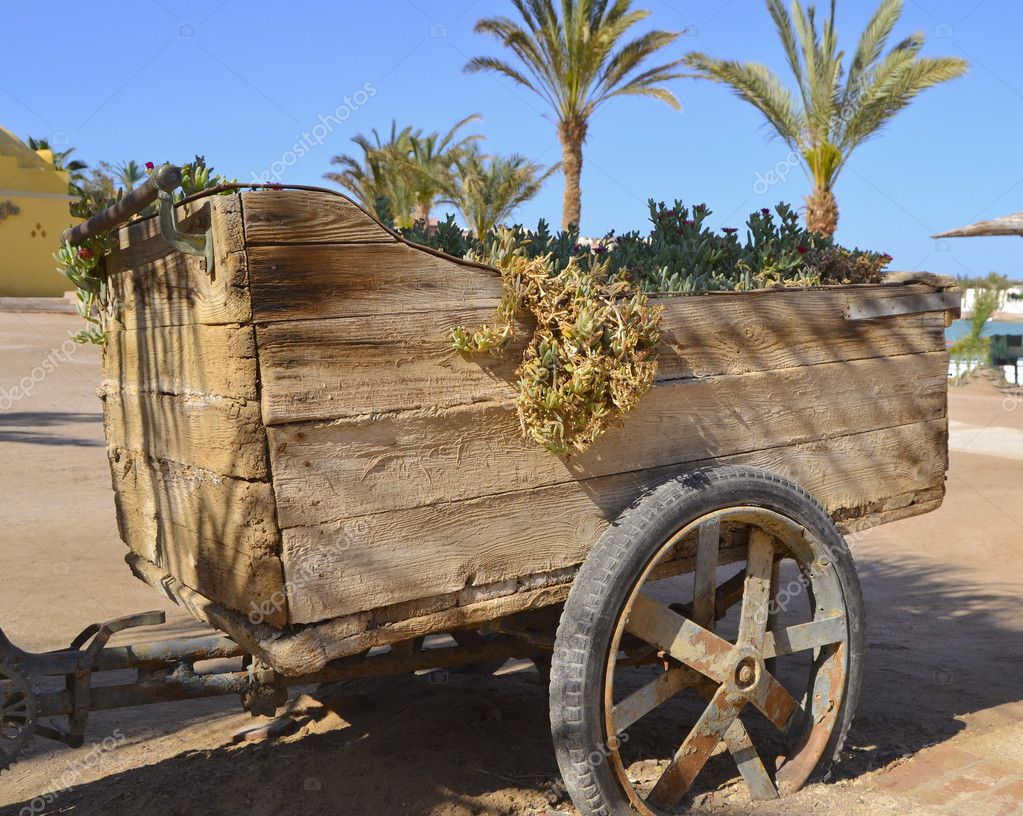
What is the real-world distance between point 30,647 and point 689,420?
3.59 meters

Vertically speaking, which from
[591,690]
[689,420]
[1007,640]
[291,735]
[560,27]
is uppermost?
[560,27]

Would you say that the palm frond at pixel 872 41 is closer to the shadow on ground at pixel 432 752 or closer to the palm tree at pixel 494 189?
the palm tree at pixel 494 189

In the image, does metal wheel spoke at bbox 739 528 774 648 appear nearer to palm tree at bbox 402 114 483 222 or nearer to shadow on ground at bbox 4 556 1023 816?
shadow on ground at bbox 4 556 1023 816

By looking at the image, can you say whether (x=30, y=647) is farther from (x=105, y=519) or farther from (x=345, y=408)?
(x=345, y=408)

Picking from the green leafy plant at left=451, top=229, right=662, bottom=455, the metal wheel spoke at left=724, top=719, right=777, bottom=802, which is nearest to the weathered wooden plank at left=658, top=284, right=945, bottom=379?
the green leafy plant at left=451, top=229, right=662, bottom=455

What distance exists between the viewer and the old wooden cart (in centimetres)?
216

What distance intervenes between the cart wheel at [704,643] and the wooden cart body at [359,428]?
156mm

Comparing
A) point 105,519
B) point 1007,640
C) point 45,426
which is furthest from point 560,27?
point 1007,640

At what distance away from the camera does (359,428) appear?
2217 millimetres

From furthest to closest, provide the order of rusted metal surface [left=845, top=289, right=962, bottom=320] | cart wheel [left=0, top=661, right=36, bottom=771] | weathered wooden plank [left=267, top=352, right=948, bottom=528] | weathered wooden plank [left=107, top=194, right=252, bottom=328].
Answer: rusted metal surface [left=845, top=289, right=962, bottom=320], cart wheel [left=0, top=661, right=36, bottom=771], weathered wooden plank [left=267, top=352, right=948, bottom=528], weathered wooden plank [left=107, top=194, right=252, bottom=328]

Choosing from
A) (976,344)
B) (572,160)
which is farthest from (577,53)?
(976,344)

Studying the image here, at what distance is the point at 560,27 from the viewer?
15.9 meters

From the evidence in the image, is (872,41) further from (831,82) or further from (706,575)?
(706,575)

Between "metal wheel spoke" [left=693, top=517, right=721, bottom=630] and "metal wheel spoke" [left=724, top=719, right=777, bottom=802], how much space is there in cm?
31
